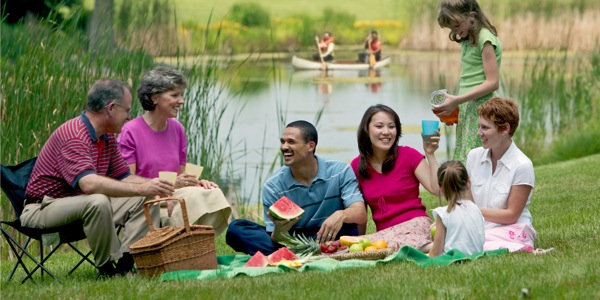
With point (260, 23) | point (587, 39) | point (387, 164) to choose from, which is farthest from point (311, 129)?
point (260, 23)

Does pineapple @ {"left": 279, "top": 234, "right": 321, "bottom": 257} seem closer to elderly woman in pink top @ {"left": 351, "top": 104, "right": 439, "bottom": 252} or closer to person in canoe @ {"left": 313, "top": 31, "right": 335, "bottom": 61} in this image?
elderly woman in pink top @ {"left": 351, "top": 104, "right": 439, "bottom": 252}

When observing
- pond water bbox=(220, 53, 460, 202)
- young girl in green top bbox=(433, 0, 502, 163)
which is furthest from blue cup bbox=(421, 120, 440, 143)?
pond water bbox=(220, 53, 460, 202)

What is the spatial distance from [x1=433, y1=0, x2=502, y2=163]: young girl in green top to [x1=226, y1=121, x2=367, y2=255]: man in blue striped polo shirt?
77cm

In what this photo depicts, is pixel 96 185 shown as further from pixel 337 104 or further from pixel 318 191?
pixel 337 104

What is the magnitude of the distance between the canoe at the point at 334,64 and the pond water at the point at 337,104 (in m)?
0.18

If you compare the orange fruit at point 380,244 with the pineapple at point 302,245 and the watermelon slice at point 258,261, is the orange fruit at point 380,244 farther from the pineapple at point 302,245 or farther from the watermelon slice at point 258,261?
the watermelon slice at point 258,261

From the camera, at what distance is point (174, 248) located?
601 cm

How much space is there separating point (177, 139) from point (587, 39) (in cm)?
1649

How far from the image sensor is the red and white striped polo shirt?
616cm

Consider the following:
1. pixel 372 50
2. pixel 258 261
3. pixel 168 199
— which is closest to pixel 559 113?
pixel 258 261

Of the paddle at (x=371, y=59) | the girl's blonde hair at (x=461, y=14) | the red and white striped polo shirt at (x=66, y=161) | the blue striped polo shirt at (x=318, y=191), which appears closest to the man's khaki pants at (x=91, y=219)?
the red and white striped polo shirt at (x=66, y=161)

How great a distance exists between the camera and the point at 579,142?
14.2 meters

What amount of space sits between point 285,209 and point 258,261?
0.40 metres

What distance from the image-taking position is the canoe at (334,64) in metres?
30.0
